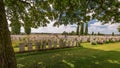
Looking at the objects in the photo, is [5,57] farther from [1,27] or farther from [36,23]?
[36,23]

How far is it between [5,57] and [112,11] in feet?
22.9

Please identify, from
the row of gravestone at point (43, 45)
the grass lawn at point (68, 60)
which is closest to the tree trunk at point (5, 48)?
the grass lawn at point (68, 60)

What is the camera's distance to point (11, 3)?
12133mm

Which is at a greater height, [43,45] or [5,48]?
[5,48]

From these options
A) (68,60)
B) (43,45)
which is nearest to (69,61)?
(68,60)

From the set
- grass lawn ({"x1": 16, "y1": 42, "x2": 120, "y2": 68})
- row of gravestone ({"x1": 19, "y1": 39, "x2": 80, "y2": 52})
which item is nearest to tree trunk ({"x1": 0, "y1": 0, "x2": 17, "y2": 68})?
grass lawn ({"x1": 16, "y1": 42, "x2": 120, "y2": 68})

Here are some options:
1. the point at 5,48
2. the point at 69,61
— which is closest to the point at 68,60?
the point at 69,61

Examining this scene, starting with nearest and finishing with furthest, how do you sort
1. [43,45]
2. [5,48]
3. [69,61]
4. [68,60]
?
[5,48], [69,61], [68,60], [43,45]

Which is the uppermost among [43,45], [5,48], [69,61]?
[5,48]

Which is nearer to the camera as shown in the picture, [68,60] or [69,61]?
[69,61]

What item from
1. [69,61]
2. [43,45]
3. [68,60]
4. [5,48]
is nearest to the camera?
[5,48]

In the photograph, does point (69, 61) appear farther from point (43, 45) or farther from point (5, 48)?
point (43, 45)

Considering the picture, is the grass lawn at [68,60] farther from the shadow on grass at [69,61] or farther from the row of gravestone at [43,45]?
the row of gravestone at [43,45]

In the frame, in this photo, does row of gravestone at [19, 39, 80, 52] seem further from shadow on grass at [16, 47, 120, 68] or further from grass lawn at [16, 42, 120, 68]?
shadow on grass at [16, 47, 120, 68]
